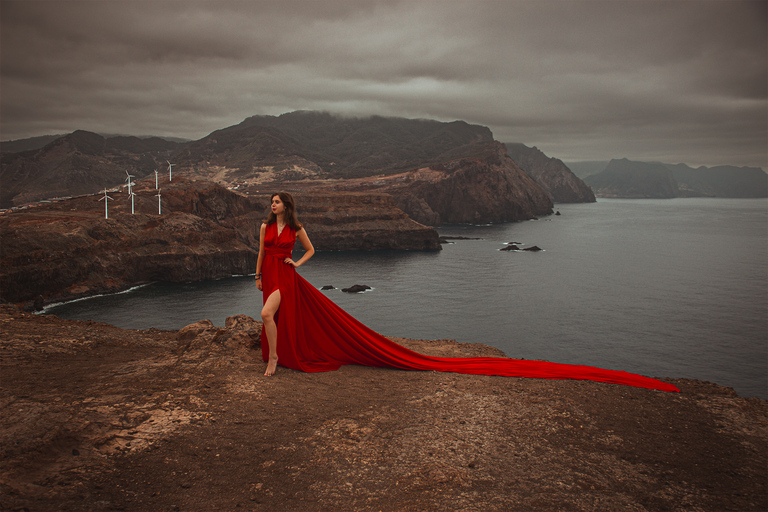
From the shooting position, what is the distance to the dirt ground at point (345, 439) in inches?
190

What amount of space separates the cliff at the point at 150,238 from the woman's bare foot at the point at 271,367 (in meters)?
49.5

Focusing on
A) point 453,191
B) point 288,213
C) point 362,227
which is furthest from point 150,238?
point 453,191

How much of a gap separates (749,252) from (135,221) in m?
108

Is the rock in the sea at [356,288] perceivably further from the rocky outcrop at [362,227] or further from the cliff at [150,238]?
the rocky outcrop at [362,227]

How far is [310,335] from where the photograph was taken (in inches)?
345

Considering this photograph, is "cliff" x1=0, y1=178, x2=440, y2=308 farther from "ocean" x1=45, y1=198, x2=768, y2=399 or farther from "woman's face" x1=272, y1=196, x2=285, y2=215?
"woman's face" x1=272, y1=196, x2=285, y2=215

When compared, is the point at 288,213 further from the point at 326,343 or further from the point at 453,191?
the point at 453,191

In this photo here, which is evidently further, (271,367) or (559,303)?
(559,303)

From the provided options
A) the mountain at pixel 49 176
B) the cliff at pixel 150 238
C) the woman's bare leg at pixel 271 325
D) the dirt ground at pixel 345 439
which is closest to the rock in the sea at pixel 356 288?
the cliff at pixel 150 238

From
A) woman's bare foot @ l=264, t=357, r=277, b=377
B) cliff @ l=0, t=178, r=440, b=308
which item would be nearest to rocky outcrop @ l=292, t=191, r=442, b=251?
cliff @ l=0, t=178, r=440, b=308

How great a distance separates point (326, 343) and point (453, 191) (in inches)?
6545

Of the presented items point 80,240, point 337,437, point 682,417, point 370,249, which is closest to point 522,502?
point 337,437

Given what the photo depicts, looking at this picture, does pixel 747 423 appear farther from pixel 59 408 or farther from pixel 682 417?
pixel 59 408

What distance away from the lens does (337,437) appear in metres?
6.07
